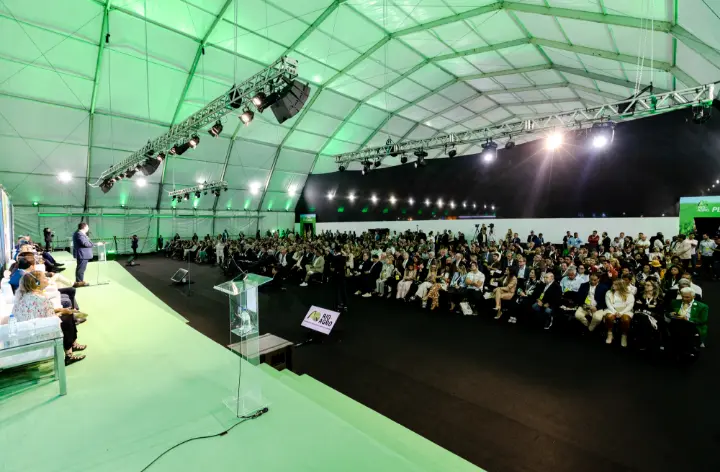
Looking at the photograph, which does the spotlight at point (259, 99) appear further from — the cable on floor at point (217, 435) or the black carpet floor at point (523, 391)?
the cable on floor at point (217, 435)

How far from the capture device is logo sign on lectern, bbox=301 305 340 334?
450cm

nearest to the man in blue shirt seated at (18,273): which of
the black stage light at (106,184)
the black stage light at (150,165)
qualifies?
the black stage light at (150,165)

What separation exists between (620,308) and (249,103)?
841 centimetres

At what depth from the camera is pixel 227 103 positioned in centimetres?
784

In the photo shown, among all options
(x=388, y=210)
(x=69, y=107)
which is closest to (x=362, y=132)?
(x=388, y=210)

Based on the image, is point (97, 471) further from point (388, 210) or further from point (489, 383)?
A: point (388, 210)

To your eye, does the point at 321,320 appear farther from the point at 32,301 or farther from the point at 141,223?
the point at 141,223

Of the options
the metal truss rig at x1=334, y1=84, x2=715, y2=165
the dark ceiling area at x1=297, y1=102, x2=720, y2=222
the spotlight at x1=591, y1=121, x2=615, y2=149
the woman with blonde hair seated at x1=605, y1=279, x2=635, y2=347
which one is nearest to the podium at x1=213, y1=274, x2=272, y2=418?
the woman with blonde hair seated at x1=605, y1=279, x2=635, y2=347

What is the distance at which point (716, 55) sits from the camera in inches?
214

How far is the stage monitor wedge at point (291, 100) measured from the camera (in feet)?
20.8

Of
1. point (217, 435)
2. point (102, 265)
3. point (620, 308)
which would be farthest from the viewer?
point (102, 265)

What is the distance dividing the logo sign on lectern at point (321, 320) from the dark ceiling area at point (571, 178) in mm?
8702

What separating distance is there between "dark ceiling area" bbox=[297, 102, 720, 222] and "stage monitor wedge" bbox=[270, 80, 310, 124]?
7.64 metres

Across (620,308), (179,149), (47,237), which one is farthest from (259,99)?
(47,237)
